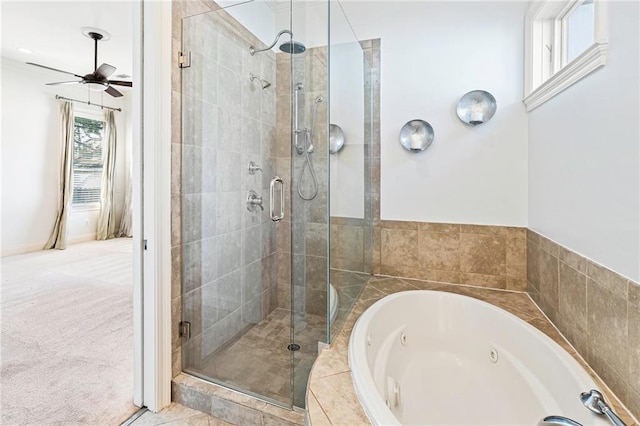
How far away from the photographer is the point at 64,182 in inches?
205

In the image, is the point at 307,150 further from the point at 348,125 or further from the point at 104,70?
the point at 104,70

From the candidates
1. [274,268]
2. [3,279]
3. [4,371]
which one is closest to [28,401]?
[4,371]

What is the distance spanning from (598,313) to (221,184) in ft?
6.38

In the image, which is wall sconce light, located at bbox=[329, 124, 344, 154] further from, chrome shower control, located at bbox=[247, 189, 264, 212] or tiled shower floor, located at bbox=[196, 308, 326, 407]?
tiled shower floor, located at bbox=[196, 308, 326, 407]

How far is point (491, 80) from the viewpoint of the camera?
2.27m

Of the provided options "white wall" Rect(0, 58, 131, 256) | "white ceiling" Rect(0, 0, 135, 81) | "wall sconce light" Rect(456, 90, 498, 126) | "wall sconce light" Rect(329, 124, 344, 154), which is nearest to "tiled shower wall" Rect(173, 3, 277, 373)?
"wall sconce light" Rect(329, 124, 344, 154)

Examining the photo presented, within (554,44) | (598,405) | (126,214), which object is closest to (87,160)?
(126,214)

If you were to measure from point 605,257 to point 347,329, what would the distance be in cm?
115

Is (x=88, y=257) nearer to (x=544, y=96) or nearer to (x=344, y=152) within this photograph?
(x=344, y=152)

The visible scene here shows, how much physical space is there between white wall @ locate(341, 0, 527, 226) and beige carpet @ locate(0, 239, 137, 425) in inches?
85.8

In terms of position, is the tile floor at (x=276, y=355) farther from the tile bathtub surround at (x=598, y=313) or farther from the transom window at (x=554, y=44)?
the transom window at (x=554, y=44)

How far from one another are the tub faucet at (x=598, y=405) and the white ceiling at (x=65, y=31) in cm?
413

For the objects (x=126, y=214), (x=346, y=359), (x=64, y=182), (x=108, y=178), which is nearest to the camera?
(x=346, y=359)

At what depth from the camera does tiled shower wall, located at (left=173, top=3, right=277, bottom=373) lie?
5.94 feet
